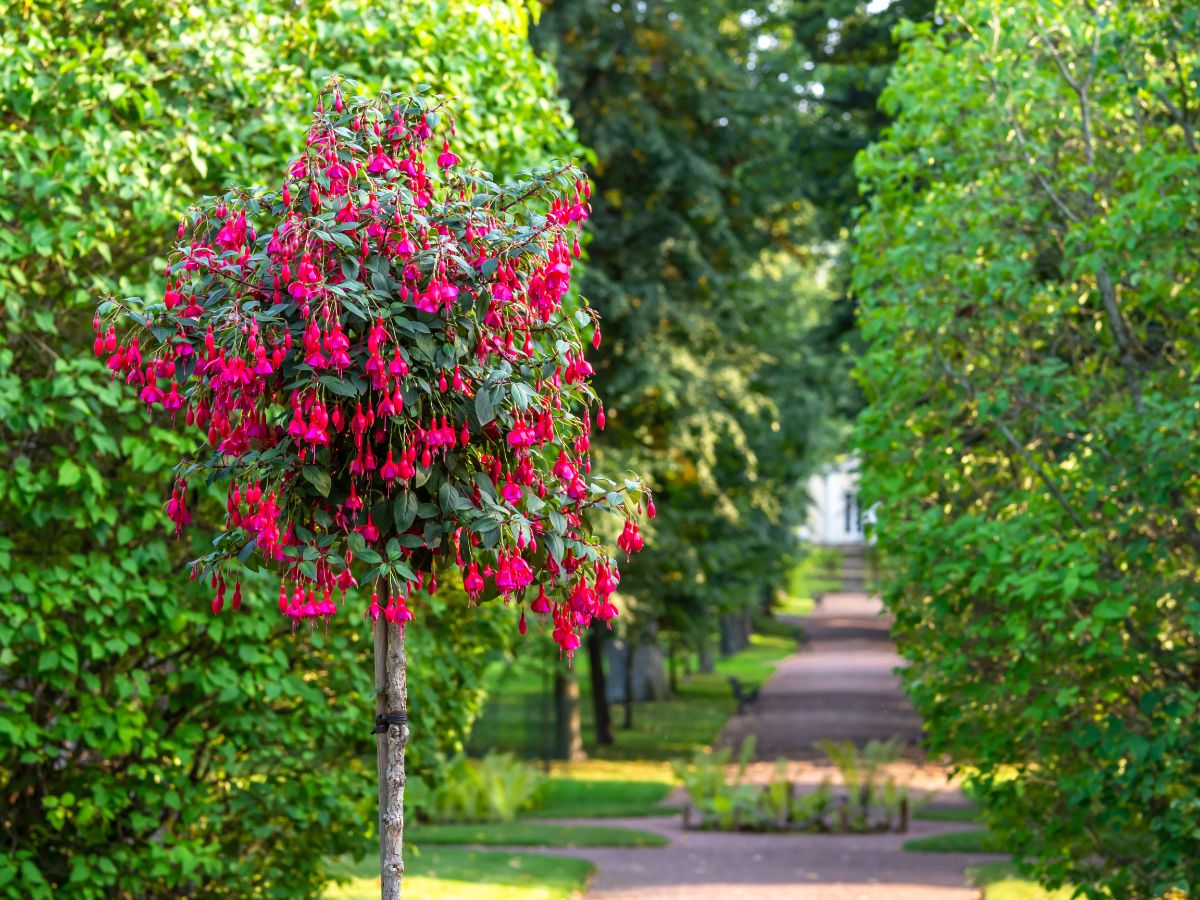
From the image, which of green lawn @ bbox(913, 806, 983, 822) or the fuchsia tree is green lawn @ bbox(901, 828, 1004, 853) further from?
the fuchsia tree

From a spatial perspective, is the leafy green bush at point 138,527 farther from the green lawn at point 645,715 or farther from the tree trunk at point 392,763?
the green lawn at point 645,715

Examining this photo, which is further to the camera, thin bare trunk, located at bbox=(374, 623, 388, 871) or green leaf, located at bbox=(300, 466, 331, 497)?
thin bare trunk, located at bbox=(374, 623, 388, 871)

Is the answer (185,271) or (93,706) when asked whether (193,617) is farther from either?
(185,271)

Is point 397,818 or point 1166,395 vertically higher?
point 1166,395

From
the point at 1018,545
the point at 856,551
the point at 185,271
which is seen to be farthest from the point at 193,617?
the point at 856,551

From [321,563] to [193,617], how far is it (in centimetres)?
346

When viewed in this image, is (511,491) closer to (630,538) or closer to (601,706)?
(630,538)

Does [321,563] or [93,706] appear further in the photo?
[93,706]

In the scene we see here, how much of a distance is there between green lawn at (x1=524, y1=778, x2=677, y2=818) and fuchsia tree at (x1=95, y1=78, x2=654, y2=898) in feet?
49.7

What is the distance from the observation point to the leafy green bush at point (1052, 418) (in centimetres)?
827

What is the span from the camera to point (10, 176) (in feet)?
24.6

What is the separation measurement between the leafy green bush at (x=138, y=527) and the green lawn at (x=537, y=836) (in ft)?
27.4

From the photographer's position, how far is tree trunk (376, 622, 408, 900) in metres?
5.12

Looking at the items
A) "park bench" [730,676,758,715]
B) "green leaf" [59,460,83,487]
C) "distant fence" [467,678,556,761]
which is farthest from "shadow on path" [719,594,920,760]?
"green leaf" [59,460,83,487]
